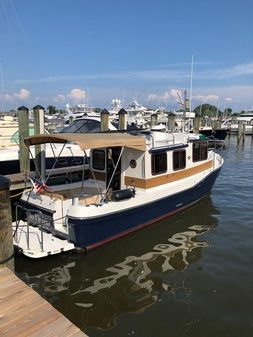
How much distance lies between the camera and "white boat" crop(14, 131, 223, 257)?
7809 millimetres

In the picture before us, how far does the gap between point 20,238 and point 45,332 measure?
13.8 feet

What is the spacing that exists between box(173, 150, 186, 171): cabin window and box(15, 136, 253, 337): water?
66.4 inches

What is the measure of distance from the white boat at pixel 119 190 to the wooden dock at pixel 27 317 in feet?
8.30

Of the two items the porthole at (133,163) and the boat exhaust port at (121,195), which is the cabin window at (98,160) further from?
the boat exhaust port at (121,195)

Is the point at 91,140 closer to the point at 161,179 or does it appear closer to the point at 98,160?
Answer: the point at 98,160

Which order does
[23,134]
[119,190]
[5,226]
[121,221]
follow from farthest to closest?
[23,134] < [119,190] < [121,221] < [5,226]

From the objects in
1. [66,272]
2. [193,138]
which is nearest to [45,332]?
[66,272]

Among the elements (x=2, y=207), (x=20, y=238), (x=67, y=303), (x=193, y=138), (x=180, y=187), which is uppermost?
(x=193, y=138)

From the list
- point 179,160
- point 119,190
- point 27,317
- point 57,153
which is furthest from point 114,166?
point 27,317

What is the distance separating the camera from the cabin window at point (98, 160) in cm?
1007

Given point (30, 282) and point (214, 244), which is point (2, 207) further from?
point (214, 244)

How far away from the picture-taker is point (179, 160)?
34.9 ft

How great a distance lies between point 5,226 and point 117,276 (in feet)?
9.56

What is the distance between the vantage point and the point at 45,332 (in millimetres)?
3936
